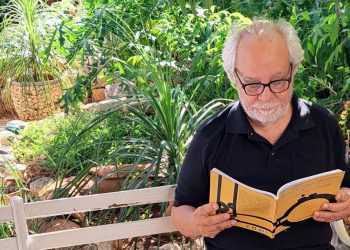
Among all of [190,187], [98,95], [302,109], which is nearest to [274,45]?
[302,109]

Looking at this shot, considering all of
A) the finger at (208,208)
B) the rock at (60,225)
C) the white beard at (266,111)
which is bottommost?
the rock at (60,225)

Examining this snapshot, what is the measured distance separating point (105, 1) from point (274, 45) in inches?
70.2

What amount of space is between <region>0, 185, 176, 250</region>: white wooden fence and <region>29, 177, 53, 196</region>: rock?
4.33 feet

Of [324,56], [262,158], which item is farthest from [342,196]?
[324,56]

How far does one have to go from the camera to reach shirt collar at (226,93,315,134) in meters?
1.85

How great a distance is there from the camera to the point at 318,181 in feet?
5.65

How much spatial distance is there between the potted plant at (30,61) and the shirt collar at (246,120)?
10.5 ft

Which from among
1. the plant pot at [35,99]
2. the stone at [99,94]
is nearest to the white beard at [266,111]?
the plant pot at [35,99]

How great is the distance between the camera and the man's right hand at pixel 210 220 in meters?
1.77

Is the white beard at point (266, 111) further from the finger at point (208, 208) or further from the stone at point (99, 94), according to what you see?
the stone at point (99, 94)

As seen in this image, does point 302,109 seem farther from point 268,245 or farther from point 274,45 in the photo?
point 268,245

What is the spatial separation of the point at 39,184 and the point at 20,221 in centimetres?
157

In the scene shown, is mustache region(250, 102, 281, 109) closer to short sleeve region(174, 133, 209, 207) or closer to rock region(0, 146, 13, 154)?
short sleeve region(174, 133, 209, 207)

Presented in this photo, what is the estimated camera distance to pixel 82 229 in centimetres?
198
